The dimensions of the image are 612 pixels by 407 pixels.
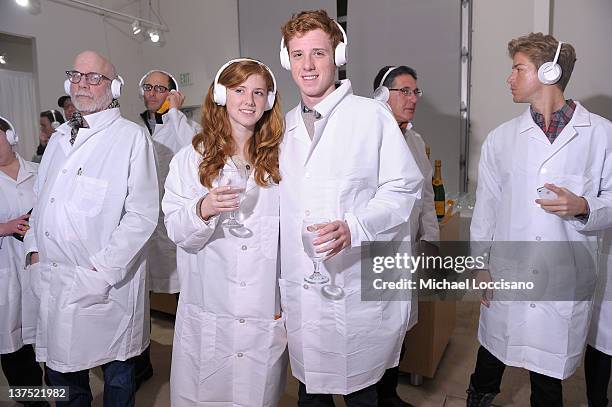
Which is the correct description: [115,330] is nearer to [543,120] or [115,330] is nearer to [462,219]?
[543,120]

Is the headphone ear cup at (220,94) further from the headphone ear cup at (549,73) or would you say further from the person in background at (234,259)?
the headphone ear cup at (549,73)

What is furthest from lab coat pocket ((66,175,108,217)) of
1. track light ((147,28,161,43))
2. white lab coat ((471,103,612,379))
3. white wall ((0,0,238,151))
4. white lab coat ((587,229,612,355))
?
track light ((147,28,161,43))

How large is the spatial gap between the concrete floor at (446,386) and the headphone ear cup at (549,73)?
174 cm

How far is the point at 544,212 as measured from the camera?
175 centimetres

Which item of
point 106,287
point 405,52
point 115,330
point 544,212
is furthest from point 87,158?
point 405,52

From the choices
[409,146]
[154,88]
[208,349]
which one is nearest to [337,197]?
[208,349]

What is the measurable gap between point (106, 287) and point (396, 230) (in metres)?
1.21

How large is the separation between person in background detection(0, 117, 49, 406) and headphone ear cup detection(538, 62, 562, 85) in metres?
2.46

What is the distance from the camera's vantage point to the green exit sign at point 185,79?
5676 mm

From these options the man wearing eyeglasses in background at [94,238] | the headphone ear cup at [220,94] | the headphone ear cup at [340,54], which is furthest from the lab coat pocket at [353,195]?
the man wearing eyeglasses in background at [94,238]

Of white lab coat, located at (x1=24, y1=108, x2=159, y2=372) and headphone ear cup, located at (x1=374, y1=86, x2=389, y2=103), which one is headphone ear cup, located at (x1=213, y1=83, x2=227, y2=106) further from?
headphone ear cup, located at (x1=374, y1=86, x2=389, y2=103)

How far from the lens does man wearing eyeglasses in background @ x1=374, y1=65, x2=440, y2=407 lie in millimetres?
2135

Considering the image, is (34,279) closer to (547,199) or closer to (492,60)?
(547,199)

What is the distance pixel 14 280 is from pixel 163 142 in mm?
1219
